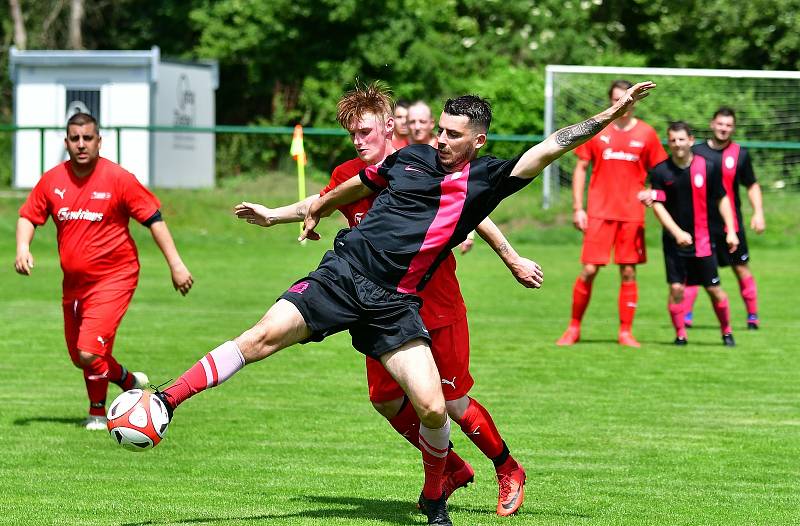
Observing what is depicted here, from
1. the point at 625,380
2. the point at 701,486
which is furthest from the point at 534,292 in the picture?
the point at 701,486

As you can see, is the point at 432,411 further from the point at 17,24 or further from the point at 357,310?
the point at 17,24

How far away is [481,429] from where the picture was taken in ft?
22.0

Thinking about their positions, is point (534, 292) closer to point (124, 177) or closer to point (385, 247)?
point (124, 177)

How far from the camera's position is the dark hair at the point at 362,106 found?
6.85m

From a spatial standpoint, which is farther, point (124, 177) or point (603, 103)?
point (603, 103)

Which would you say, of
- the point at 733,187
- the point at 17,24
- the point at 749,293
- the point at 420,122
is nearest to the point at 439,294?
the point at 420,122

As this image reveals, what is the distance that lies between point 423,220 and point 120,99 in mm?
26023

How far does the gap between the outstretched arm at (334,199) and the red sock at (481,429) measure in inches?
43.6

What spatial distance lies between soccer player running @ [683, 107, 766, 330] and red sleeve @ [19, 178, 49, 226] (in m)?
6.62

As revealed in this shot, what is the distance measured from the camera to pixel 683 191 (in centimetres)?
1330

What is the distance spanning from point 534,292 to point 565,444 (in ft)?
32.1

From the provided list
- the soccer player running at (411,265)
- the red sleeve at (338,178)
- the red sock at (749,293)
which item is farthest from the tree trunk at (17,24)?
the soccer player running at (411,265)

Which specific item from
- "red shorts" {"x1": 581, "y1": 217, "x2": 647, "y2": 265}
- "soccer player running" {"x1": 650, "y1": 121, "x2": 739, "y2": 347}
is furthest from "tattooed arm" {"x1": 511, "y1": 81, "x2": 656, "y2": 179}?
"soccer player running" {"x1": 650, "y1": 121, "x2": 739, "y2": 347}

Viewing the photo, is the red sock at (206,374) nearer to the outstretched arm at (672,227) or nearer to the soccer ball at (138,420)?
the soccer ball at (138,420)
